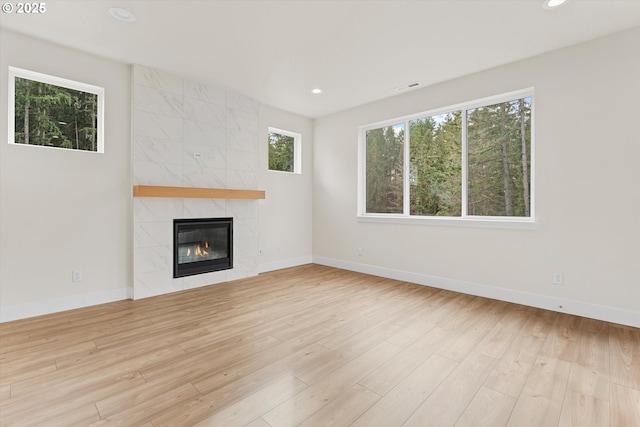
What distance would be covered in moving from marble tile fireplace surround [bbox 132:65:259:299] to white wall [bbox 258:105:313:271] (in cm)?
27

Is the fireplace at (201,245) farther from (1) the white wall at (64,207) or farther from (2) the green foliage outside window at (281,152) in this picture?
(2) the green foliage outside window at (281,152)

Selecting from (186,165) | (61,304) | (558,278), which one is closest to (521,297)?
(558,278)

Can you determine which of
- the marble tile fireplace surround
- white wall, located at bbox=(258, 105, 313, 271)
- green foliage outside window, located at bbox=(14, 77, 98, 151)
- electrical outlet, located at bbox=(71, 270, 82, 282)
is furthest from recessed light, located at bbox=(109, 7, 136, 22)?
electrical outlet, located at bbox=(71, 270, 82, 282)

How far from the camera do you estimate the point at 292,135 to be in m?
5.72

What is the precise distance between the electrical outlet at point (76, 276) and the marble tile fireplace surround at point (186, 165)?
1.75ft

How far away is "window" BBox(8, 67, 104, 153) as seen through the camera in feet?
10.1

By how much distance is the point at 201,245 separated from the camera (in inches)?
173

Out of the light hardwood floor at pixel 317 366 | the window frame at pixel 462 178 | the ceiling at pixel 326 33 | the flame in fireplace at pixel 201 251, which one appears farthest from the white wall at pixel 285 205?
the light hardwood floor at pixel 317 366

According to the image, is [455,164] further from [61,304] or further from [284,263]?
[61,304]

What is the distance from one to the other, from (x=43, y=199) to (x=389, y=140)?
184 inches

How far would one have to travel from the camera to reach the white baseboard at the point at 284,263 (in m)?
5.18

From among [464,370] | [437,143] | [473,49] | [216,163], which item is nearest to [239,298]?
[216,163]

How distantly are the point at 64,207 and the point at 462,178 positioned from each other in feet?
16.1

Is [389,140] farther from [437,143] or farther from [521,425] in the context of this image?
[521,425]
